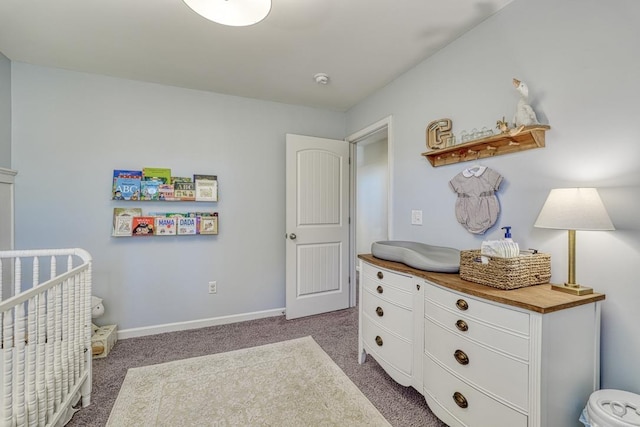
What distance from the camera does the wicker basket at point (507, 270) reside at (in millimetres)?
1227

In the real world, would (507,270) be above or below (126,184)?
below

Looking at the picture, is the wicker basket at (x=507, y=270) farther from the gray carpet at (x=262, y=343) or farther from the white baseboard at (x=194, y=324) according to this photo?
the white baseboard at (x=194, y=324)

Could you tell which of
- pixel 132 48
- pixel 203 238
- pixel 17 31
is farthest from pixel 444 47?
pixel 17 31

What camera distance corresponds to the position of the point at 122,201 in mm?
2496

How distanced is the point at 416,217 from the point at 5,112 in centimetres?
326

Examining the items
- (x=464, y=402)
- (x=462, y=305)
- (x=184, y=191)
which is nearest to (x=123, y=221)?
(x=184, y=191)

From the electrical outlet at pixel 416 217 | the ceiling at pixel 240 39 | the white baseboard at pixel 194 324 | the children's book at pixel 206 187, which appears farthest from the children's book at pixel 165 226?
the electrical outlet at pixel 416 217

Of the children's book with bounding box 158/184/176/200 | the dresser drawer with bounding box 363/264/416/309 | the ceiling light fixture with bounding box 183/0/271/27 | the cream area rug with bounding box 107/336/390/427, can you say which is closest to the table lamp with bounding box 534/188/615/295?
the dresser drawer with bounding box 363/264/416/309

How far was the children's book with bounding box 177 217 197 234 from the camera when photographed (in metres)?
2.65

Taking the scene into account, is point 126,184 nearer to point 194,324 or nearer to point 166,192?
point 166,192

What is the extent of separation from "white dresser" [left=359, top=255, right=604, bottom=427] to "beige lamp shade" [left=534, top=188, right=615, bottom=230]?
29 centimetres

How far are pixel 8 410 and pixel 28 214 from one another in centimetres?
188

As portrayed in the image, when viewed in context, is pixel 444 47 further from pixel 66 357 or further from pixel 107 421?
pixel 107 421

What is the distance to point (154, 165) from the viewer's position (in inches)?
103
